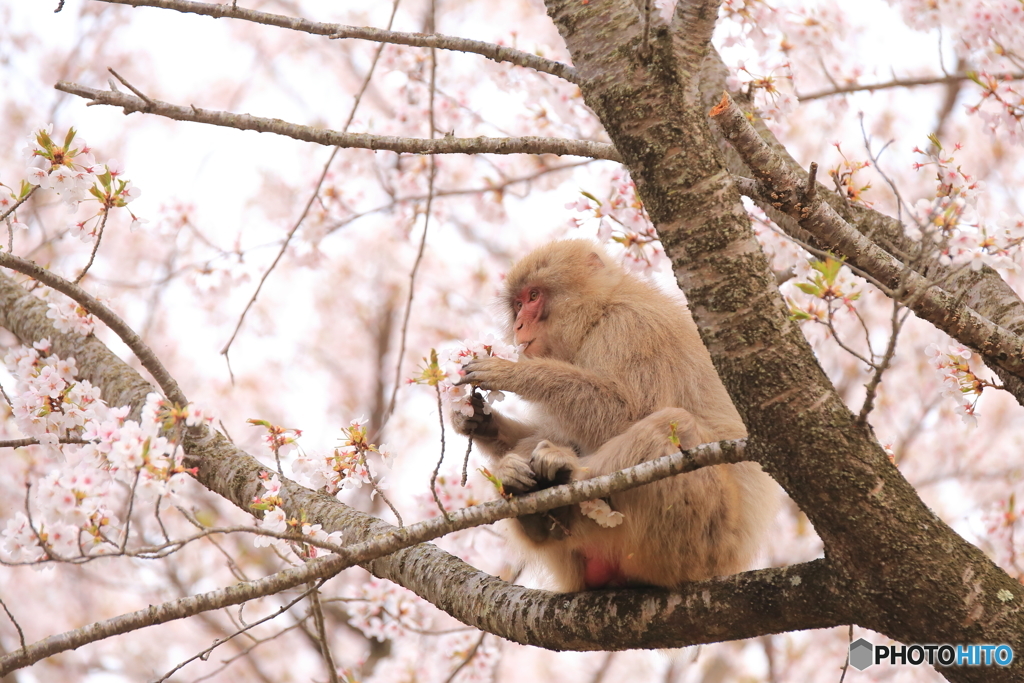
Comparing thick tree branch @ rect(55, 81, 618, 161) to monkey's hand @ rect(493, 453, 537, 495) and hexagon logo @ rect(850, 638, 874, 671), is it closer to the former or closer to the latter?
monkey's hand @ rect(493, 453, 537, 495)

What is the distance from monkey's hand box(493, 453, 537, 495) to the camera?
10.5ft

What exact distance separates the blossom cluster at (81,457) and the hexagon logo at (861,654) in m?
2.41

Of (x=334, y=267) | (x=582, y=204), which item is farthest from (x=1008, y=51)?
(x=334, y=267)

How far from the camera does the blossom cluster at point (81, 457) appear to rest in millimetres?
2426

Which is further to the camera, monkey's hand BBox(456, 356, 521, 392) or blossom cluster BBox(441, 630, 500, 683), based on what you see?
blossom cluster BBox(441, 630, 500, 683)

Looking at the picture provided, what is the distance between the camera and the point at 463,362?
341 centimetres

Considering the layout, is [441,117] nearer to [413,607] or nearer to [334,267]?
[413,607]

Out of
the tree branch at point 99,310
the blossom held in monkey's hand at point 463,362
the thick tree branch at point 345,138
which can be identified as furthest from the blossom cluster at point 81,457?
the blossom held in monkey's hand at point 463,362

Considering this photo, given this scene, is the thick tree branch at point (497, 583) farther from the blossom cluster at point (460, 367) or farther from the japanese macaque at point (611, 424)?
the blossom cluster at point (460, 367)

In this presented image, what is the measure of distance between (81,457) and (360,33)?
164cm

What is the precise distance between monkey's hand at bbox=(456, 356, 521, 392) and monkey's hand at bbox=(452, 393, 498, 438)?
135mm

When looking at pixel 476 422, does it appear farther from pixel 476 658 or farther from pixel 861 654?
pixel 476 658

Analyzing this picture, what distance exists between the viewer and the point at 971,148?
11.5m

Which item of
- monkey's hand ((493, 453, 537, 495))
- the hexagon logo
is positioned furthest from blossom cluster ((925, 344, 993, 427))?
monkey's hand ((493, 453, 537, 495))
